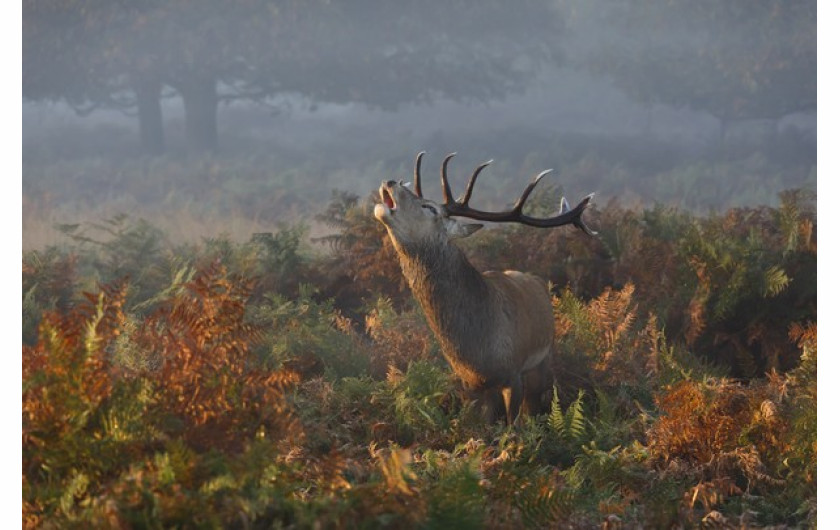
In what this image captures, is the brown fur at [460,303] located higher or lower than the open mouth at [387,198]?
lower

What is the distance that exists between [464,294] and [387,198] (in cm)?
79

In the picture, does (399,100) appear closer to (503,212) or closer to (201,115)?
(201,115)

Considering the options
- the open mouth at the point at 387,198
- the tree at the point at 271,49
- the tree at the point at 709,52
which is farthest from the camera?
the tree at the point at 709,52

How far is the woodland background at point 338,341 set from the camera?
3.73 m

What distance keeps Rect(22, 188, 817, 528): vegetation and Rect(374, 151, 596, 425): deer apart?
256 millimetres


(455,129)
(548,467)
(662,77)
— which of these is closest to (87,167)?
(455,129)

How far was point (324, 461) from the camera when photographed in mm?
3771

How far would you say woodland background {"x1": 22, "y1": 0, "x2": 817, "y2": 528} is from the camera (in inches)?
147

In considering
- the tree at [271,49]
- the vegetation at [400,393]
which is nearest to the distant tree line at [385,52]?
the tree at [271,49]

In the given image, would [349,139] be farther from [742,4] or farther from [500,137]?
[742,4]

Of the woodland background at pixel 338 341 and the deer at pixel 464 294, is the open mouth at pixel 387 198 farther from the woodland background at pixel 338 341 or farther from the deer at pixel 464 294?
the woodland background at pixel 338 341

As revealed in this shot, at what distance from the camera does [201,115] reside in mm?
29719

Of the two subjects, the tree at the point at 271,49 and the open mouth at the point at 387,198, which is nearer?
the open mouth at the point at 387,198

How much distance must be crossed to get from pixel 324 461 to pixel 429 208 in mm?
2673
